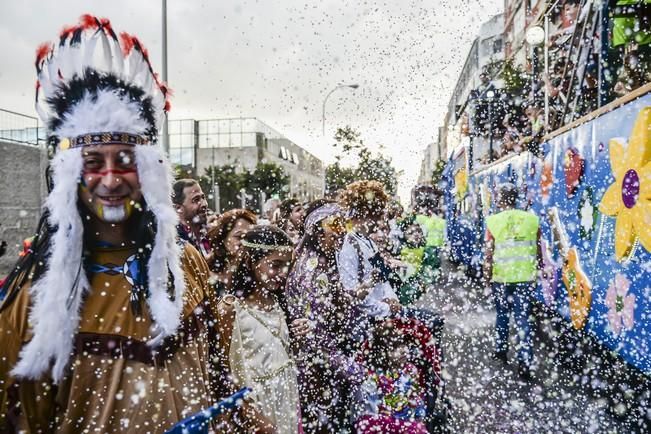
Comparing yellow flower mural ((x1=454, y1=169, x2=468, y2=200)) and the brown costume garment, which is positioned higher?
yellow flower mural ((x1=454, y1=169, x2=468, y2=200))

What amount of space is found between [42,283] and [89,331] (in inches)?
7.6

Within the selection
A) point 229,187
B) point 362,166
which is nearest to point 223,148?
point 229,187

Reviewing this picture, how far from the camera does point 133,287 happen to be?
1677 millimetres

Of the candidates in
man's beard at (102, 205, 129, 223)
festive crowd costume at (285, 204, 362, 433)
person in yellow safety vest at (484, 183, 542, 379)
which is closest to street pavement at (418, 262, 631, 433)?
person in yellow safety vest at (484, 183, 542, 379)

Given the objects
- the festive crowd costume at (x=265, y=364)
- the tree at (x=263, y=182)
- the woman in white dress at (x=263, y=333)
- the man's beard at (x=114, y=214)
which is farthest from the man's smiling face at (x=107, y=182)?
the tree at (x=263, y=182)

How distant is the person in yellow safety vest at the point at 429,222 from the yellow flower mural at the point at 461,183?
16.6ft

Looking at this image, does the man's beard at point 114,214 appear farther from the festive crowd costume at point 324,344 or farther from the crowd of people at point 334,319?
the festive crowd costume at point 324,344

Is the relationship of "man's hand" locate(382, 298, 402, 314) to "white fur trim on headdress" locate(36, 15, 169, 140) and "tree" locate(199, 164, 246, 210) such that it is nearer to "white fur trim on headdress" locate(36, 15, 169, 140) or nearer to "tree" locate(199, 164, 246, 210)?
"white fur trim on headdress" locate(36, 15, 169, 140)

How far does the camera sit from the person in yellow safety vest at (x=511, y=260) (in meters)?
5.43

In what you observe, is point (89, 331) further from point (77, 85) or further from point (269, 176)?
point (269, 176)

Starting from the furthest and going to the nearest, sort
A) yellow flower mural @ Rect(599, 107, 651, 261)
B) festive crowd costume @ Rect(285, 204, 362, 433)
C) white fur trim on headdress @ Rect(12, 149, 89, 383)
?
yellow flower mural @ Rect(599, 107, 651, 261)
festive crowd costume @ Rect(285, 204, 362, 433)
white fur trim on headdress @ Rect(12, 149, 89, 383)

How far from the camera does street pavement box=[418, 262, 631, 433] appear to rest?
4.00 m

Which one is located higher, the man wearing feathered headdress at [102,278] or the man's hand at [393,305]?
the man wearing feathered headdress at [102,278]

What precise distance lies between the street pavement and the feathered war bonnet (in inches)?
119
